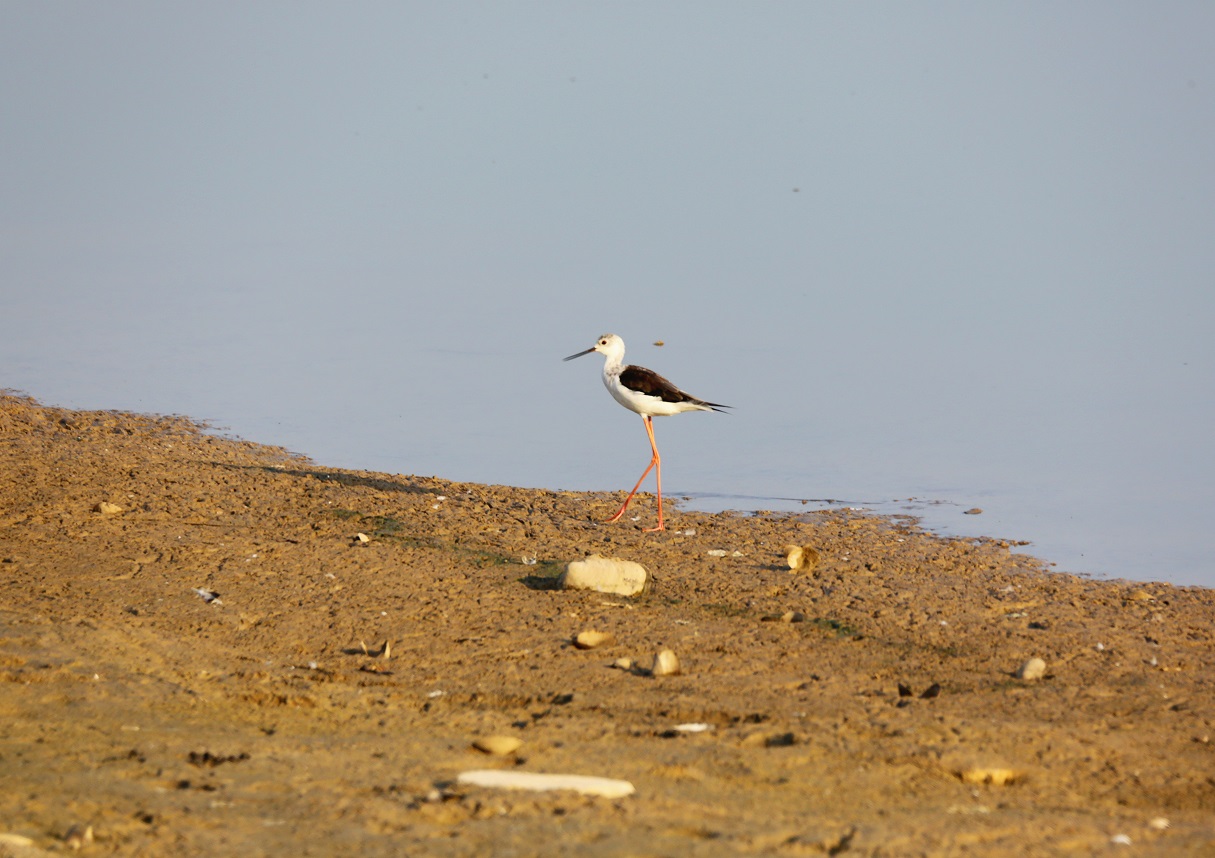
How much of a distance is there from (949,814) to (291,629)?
11.4ft

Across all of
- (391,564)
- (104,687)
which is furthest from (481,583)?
(104,687)

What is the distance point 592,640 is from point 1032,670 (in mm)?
1950

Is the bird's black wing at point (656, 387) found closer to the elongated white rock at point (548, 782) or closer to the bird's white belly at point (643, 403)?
the bird's white belly at point (643, 403)

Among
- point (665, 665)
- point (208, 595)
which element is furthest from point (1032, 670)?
point (208, 595)

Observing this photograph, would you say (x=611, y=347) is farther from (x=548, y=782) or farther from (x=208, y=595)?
(x=548, y=782)

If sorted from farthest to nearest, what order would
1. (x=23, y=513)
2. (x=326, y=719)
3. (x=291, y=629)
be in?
(x=23, y=513), (x=291, y=629), (x=326, y=719)

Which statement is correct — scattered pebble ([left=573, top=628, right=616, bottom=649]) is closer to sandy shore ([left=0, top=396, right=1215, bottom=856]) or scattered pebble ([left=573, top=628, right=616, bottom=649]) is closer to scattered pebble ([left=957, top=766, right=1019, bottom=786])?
sandy shore ([left=0, top=396, right=1215, bottom=856])

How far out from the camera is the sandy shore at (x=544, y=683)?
400cm

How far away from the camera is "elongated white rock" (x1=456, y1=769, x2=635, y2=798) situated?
4.23 metres

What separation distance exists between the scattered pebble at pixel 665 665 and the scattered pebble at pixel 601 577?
1.15 m

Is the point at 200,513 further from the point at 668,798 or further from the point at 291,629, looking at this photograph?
the point at 668,798

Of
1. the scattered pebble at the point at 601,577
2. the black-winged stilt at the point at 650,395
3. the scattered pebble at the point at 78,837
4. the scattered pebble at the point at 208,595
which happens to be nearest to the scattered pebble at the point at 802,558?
the scattered pebble at the point at 601,577

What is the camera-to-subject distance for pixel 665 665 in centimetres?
571

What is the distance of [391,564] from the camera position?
24.2 feet
